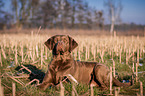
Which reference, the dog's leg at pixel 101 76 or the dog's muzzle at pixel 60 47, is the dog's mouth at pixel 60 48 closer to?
the dog's muzzle at pixel 60 47

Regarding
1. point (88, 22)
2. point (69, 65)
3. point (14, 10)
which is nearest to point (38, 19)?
point (14, 10)

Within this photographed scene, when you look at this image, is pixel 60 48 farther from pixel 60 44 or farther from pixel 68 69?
pixel 68 69

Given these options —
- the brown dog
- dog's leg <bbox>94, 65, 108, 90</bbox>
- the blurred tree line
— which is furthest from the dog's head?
the blurred tree line

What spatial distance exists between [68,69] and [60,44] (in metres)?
0.60

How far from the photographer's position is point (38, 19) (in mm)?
34281

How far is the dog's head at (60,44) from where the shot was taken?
320 cm

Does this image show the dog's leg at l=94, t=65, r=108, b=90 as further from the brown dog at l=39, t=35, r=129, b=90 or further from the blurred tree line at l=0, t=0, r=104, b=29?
the blurred tree line at l=0, t=0, r=104, b=29

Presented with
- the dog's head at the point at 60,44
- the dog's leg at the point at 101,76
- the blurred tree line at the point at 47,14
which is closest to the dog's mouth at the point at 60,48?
the dog's head at the point at 60,44

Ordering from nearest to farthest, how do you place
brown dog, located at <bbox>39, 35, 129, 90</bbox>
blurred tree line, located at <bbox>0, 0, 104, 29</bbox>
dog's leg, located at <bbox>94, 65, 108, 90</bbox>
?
brown dog, located at <bbox>39, 35, 129, 90</bbox>
dog's leg, located at <bbox>94, 65, 108, 90</bbox>
blurred tree line, located at <bbox>0, 0, 104, 29</bbox>

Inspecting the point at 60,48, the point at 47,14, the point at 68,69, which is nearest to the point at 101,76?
the point at 68,69

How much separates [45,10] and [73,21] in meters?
7.25

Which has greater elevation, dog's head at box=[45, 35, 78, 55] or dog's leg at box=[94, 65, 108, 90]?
dog's head at box=[45, 35, 78, 55]

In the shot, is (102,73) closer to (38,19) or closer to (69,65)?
(69,65)

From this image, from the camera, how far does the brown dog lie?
318 cm
